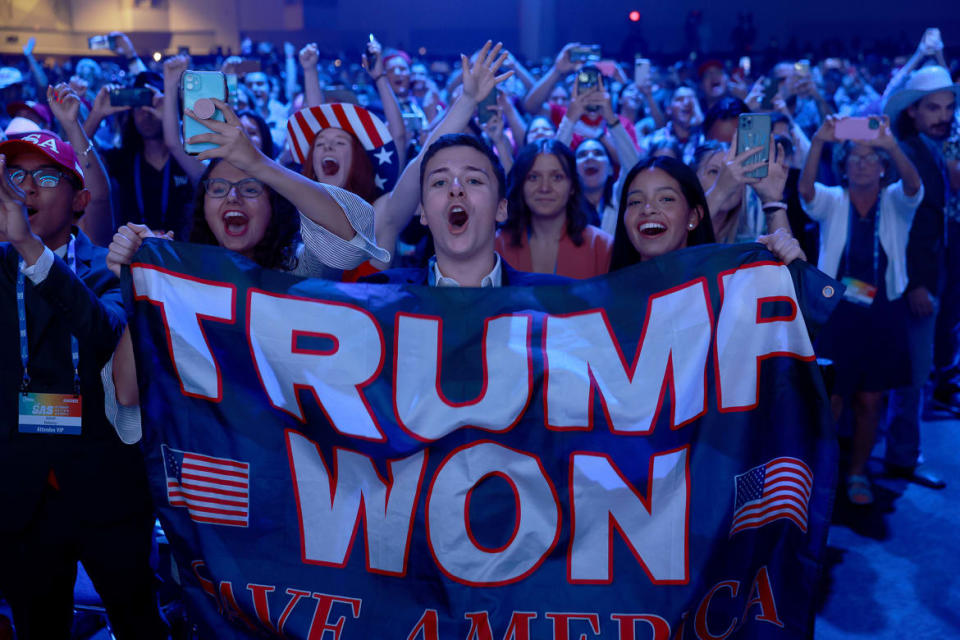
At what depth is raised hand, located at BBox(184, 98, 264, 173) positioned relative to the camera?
2041mm

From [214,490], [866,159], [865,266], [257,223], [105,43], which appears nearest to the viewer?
[214,490]

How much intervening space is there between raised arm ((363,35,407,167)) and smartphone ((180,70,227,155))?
2.24m

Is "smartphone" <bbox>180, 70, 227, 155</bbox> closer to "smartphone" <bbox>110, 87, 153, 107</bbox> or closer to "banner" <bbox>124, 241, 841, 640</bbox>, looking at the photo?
"banner" <bbox>124, 241, 841, 640</bbox>

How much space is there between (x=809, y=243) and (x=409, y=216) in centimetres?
244

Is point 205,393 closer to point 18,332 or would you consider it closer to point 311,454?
point 311,454

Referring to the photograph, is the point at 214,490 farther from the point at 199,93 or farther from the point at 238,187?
the point at 199,93

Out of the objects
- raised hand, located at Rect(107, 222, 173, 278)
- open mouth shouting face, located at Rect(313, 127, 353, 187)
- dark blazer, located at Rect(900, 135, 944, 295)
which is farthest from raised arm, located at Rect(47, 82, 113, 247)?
dark blazer, located at Rect(900, 135, 944, 295)

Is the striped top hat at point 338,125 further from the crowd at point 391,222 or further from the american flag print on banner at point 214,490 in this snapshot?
the american flag print on banner at point 214,490

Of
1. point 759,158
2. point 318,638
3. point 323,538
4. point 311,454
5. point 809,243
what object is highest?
point 759,158

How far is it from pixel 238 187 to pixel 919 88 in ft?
12.6

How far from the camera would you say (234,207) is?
2.45 meters

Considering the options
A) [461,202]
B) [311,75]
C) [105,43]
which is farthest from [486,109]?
[105,43]

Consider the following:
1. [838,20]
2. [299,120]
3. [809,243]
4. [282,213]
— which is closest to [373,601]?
[282,213]

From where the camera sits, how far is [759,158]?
109 inches
